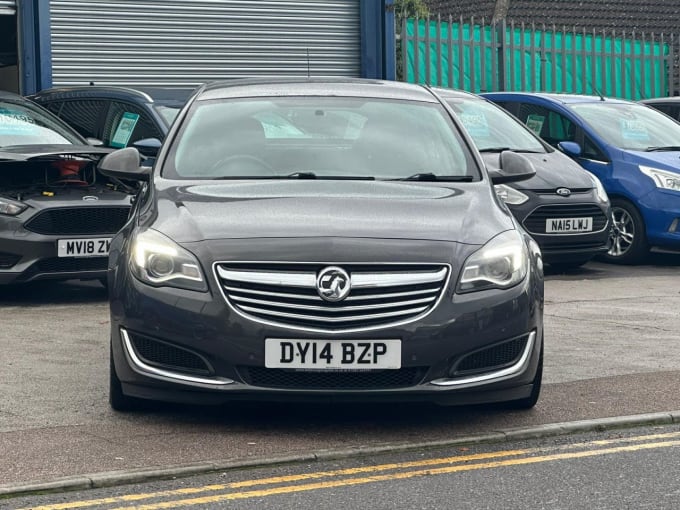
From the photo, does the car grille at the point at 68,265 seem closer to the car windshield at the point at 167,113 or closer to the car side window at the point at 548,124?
the car windshield at the point at 167,113

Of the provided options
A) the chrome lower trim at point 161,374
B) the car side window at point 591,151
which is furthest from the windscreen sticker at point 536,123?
A: the chrome lower trim at point 161,374

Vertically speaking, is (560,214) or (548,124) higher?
(548,124)

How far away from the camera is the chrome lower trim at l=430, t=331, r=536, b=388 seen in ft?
19.7

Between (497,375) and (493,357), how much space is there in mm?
78

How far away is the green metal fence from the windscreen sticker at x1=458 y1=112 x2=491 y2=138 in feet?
21.0

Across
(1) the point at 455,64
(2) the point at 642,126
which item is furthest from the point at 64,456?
(1) the point at 455,64

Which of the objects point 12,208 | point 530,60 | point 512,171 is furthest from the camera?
point 530,60

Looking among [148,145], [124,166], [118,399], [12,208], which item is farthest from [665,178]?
[118,399]

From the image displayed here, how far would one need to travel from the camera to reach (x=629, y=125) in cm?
1449

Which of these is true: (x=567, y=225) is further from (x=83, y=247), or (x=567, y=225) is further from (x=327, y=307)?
(x=327, y=307)

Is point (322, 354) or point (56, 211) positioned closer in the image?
point (322, 354)

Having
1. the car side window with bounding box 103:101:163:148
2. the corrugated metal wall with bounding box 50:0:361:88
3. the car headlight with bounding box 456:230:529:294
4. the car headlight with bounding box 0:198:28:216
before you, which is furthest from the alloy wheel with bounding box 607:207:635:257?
the car headlight with bounding box 456:230:529:294

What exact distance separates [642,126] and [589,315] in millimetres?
4881

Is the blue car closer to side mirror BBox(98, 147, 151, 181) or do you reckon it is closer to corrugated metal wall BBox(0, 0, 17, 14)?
corrugated metal wall BBox(0, 0, 17, 14)
